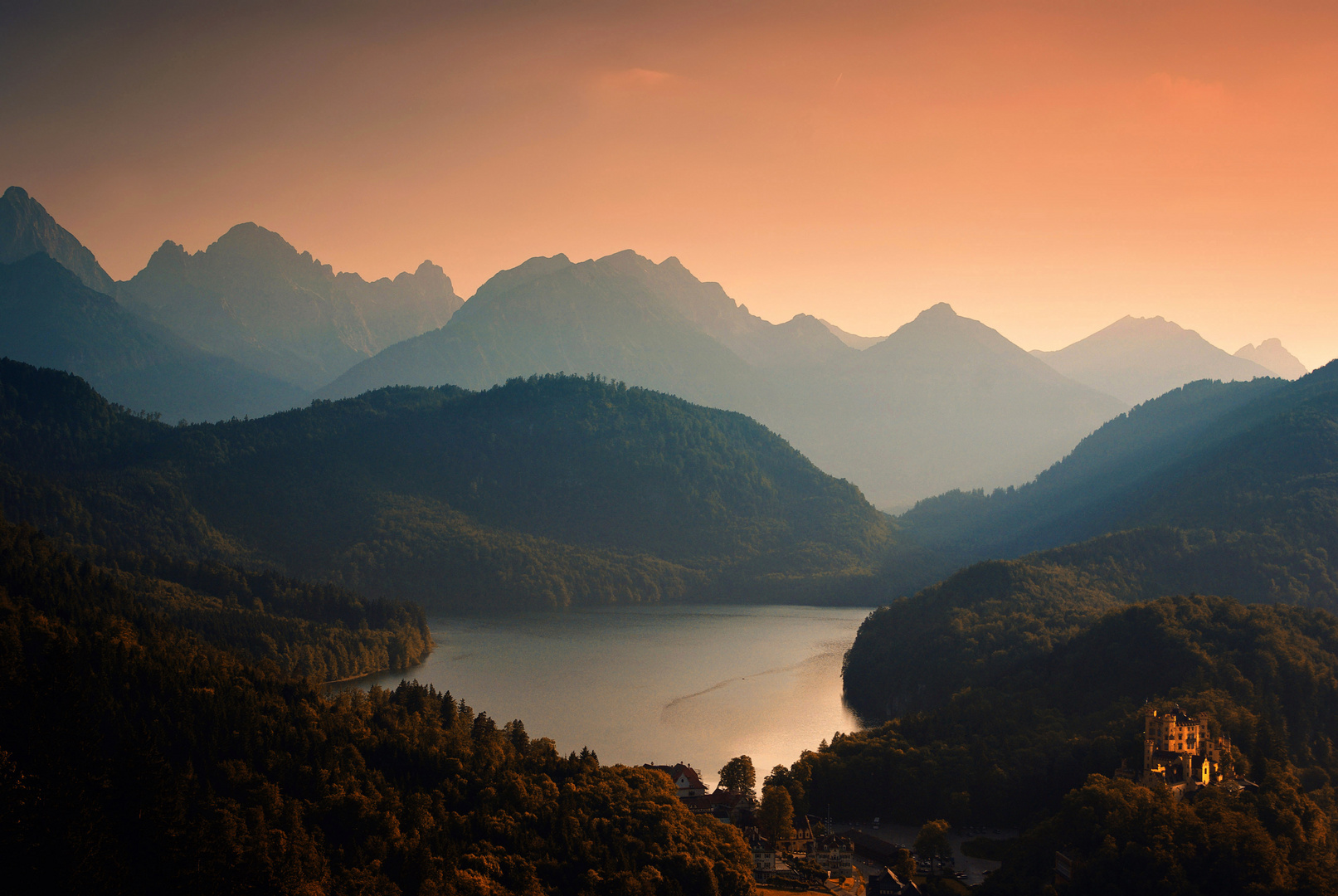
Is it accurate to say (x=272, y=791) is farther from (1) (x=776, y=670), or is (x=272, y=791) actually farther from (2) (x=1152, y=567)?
(2) (x=1152, y=567)

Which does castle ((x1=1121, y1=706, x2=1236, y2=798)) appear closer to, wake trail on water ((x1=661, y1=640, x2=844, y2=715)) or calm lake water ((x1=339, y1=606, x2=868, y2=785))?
calm lake water ((x1=339, y1=606, x2=868, y2=785))

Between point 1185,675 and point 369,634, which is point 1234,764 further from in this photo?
point 369,634

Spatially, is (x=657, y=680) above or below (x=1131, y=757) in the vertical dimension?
below

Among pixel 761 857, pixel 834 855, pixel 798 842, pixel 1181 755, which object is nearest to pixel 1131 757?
pixel 1181 755

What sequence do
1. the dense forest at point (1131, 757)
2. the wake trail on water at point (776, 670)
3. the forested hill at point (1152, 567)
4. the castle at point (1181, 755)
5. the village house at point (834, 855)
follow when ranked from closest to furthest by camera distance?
the dense forest at point (1131, 757) → the village house at point (834, 855) → the castle at point (1181, 755) → the forested hill at point (1152, 567) → the wake trail on water at point (776, 670)

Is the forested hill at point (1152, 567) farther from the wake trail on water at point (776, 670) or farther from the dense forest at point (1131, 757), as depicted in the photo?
the dense forest at point (1131, 757)

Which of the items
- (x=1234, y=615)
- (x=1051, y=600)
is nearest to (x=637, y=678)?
(x=1051, y=600)

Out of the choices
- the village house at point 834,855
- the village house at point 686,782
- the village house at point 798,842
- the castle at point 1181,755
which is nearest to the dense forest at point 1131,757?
the castle at point 1181,755
